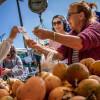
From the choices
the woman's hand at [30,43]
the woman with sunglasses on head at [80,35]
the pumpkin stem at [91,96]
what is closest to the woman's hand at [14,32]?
the woman's hand at [30,43]

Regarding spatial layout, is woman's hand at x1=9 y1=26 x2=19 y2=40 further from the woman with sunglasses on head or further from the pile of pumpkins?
the pile of pumpkins

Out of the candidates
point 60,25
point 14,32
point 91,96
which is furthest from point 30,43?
point 91,96

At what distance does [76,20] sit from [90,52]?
24cm

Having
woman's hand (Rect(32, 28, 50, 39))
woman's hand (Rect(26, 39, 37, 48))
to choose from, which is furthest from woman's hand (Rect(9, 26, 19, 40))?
woman's hand (Rect(32, 28, 50, 39))

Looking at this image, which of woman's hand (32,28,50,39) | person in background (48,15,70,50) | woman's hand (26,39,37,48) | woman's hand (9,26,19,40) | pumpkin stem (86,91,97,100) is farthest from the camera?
person in background (48,15,70,50)

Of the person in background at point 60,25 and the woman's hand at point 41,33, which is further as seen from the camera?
the person in background at point 60,25

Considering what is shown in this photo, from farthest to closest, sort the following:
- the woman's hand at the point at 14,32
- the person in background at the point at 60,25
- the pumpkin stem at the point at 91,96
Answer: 1. the person in background at the point at 60,25
2. the woman's hand at the point at 14,32
3. the pumpkin stem at the point at 91,96

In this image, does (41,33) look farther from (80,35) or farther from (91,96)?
(91,96)

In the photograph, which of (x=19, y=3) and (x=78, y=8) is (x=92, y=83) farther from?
(x=19, y=3)

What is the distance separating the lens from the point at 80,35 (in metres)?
1.76

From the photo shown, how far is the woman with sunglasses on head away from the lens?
1.73m

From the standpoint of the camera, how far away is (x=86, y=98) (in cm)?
82

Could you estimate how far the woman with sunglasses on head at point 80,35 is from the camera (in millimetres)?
1732

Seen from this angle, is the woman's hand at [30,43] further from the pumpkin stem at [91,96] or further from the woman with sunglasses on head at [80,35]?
the pumpkin stem at [91,96]
